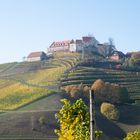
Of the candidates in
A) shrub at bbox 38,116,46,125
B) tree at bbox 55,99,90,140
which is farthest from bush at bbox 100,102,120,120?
tree at bbox 55,99,90,140

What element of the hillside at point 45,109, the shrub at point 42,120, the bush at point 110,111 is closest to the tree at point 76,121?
the hillside at point 45,109

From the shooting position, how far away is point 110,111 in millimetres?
151750

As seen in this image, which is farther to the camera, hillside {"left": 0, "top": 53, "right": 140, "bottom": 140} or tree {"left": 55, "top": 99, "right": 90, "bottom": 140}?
hillside {"left": 0, "top": 53, "right": 140, "bottom": 140}

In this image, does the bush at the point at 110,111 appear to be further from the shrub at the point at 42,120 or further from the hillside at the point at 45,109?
the shrub at the point at 42,120

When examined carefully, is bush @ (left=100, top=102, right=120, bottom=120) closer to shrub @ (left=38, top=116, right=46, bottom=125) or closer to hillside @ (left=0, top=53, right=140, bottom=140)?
hillside @ (left=0, top=53, right=140, bottom=140)

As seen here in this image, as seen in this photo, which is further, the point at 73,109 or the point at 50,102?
the point at 50,102

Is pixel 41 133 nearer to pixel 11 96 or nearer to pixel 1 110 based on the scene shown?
pixel 1 110

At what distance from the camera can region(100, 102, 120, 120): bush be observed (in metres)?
150

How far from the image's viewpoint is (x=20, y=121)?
144375 millimetres

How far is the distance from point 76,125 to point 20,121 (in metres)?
111

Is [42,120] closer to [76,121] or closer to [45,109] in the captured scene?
[45,109]

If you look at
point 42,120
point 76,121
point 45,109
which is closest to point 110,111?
point 45,109

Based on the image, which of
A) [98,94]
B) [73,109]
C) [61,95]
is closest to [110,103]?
[98,94]

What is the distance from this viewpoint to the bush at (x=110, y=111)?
150m
